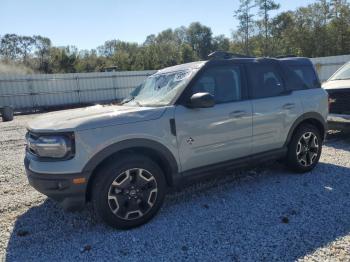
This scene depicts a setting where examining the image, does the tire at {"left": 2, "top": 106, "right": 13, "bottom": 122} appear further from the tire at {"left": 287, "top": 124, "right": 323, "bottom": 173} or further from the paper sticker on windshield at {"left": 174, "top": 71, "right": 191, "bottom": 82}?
the tire at {"left": 287, "top": 124, "right": 323, "bottom": 173}

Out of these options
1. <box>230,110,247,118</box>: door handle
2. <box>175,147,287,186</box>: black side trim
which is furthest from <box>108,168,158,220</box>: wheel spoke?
<box>230,110,247,118</box>: door handle

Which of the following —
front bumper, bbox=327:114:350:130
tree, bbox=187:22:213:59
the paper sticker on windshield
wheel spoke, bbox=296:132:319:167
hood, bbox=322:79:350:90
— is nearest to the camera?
the paper sticker on windshield

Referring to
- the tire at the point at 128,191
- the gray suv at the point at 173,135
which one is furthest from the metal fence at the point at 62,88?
the tire at the point at 128,191

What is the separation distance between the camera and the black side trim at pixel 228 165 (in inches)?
161

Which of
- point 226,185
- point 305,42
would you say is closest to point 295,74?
point 226,185

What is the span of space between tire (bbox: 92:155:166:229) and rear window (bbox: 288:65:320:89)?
286 cm

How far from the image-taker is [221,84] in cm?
442

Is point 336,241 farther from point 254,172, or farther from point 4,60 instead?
point 4,60

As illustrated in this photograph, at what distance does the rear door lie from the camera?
4.65 metres

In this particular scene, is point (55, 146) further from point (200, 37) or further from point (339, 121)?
point (200, 37)

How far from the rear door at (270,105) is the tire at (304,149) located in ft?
0.88

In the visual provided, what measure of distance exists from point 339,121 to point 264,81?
125 inches

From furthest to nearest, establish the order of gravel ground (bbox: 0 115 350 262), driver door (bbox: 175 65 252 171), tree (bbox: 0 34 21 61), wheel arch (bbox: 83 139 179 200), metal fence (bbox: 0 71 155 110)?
tree (bbox: 0 34 21 61), metal fence (bbox: 0 71 155 110), driver door (bbox: 175 65 252 171), wheel arch (bbox: 83 139 179 200), gravel ground (bbox: 0 115 350 262)

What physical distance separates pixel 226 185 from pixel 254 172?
80 cm
